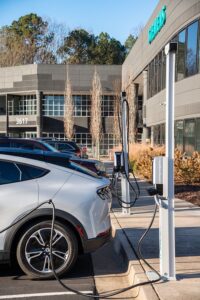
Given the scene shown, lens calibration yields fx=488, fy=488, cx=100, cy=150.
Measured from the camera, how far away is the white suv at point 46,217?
242 inches

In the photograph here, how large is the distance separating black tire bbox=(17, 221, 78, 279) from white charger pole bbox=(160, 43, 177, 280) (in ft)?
3.95

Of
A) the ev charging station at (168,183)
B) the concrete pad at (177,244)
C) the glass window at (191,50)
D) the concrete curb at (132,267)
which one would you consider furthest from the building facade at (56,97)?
the ev charging station at (168,183)

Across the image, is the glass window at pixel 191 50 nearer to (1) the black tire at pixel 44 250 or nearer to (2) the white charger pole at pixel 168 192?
(2) the white charger pole at pixel 168 192

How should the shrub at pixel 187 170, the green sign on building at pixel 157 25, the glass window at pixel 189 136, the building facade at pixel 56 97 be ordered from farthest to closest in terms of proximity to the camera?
1. the building facade at pixel 56 97
2. the green sign on building at pixel 157 25
3. the glass window at pixel 189 136
4. the shrub at pixel 187 170

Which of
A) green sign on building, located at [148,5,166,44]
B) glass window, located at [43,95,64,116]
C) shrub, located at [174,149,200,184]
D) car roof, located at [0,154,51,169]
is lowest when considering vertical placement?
shrub, located at [174,149,200,184]

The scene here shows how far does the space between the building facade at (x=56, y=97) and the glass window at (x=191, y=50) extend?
29.0 meters

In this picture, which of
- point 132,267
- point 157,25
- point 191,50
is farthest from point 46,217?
point 157,25

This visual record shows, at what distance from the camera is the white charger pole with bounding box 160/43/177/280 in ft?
18.7

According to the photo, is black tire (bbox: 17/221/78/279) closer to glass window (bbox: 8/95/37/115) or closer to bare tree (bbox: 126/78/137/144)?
bare tree (bbox: 126/78/137/144)

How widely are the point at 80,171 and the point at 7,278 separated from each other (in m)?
1.70

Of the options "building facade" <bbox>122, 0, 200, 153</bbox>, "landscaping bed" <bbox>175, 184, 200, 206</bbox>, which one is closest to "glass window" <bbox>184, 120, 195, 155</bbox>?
"building facade" <bbox>122, 0, 200, 153</bbox>

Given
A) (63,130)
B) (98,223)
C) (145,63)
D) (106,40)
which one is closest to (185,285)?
(98,223)

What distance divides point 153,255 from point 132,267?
2.34 feet

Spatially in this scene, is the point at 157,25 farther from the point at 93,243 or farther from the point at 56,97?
the point at 56,97
